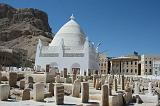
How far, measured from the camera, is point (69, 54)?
49219 millimetres

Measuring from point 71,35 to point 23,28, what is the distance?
6533 centimetres

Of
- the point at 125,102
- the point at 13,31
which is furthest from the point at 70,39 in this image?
the point at 13,31

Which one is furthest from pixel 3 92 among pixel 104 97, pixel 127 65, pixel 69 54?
pixel 127 65

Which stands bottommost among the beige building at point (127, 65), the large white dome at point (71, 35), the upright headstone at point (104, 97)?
the upright headstone at point (104, 97)

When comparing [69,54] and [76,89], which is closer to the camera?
[76,89]

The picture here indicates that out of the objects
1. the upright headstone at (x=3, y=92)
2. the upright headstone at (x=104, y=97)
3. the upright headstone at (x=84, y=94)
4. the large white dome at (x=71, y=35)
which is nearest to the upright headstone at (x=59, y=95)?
the upright headstone at (x=84, y=94)

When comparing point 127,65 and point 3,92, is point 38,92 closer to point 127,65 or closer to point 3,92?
point 3,92

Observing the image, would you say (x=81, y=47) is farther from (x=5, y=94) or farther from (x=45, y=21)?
(x=45, y=21)

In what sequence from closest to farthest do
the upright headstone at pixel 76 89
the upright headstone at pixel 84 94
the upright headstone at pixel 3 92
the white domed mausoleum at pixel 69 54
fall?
1. the upright headstone at pixel 3 92
2. the upright headstone at pixel 84 94
3. the upright headstone at pixel 76 89
4. the white domed mausoleum at pixel 69 54

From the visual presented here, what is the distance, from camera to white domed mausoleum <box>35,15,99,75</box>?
48.2 metres

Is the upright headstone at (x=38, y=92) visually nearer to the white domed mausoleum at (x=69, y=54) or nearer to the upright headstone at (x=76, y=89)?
the upright headstone at (x=76, y=89)

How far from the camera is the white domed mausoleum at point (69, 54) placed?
158 ft

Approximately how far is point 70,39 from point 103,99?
3856cm

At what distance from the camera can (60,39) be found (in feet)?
177
